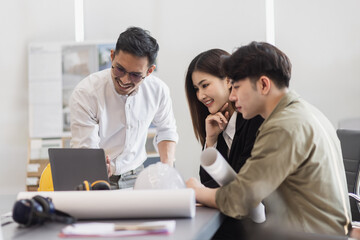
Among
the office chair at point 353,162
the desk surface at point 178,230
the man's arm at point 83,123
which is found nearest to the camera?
the desk surface at point 178,230

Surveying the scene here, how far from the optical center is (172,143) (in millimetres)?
2592

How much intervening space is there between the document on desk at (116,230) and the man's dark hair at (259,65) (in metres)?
0.60

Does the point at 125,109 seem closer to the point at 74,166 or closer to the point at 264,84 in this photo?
the point at 74,166

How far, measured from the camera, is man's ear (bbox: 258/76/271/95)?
4.67 feet

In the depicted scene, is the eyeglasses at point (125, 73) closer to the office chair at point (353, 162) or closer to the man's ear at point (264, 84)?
the man's ear at point (264, 84)

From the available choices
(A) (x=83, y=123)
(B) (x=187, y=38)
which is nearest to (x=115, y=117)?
(A) (x=83, y=123)

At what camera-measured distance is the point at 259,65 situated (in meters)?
1.43

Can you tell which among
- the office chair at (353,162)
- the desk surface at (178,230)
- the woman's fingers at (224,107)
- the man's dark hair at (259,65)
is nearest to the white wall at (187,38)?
the office chair at (353,162)

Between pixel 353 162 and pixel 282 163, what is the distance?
52.4 inches

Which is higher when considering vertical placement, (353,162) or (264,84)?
(264,84)

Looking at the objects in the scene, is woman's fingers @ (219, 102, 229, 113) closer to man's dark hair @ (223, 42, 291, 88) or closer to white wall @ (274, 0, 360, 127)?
man's dark hair @ (223, 42, 291, 88)

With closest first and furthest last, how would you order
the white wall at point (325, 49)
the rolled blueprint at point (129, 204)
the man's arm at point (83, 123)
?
the rolled blueprint at point (129, 204)
the man's arm at point (83, 123)
the white wall at point (325, 49)

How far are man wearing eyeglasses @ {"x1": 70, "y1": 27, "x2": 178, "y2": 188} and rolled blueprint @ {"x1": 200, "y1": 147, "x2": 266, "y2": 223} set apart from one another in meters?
0.85

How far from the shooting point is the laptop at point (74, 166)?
1.50 meters
